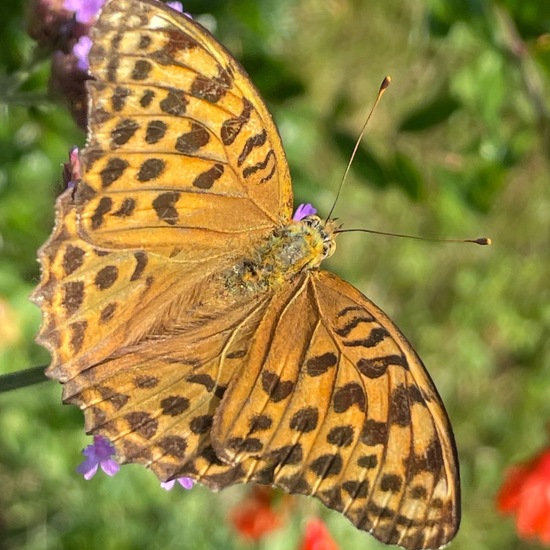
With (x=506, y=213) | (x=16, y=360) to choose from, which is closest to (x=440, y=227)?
(x=506, y=213)

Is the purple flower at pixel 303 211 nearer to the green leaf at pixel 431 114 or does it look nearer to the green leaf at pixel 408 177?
the green leaf at pixel 408 177

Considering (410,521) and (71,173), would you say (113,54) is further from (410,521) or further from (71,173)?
(410,521)

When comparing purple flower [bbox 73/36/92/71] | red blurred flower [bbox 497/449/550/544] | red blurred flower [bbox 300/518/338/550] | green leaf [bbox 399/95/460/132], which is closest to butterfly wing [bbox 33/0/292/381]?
purple flower [bbox 73/36/92/71]

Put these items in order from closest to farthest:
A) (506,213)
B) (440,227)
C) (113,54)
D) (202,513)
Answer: (113,54), (202,513), (440,227), (506,213)

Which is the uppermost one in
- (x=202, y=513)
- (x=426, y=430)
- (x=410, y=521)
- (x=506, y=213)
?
(x=426, y=430)

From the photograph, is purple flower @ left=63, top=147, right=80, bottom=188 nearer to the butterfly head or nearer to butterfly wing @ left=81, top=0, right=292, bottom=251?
butterfly wing @ left=81, top=0, right=292, bottom=251

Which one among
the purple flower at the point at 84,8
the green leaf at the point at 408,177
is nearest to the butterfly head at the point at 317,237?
the purple flower at the point at 84,8

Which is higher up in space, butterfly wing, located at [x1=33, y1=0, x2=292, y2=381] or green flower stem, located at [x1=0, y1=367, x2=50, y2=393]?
butterfly wing, located at [x1=33, y1=0, x2=292, y2=381]
